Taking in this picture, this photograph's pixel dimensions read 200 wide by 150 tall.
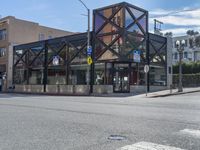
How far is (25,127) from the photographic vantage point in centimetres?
1013

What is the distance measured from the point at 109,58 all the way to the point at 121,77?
2456 mm

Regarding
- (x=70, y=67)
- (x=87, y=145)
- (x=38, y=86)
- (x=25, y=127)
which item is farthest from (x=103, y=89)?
(x=87, y=145)

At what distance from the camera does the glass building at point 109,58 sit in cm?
3488

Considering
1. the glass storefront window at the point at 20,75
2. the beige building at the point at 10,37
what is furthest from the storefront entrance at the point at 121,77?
the beige building at the point at 10,37

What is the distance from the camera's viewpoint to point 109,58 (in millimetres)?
35156

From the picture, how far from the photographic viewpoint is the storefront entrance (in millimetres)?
35344

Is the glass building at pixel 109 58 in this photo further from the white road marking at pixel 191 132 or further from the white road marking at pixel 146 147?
the white road marking at pixel 146 147

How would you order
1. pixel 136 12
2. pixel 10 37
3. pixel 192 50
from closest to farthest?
pixel 136 12
pixel 10 37
pixel 192 50

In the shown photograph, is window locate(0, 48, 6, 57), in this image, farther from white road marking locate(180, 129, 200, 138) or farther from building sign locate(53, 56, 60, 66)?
white road marking locate(180, 129, 200, 138)

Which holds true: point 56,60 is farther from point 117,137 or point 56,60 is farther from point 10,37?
point 117,137

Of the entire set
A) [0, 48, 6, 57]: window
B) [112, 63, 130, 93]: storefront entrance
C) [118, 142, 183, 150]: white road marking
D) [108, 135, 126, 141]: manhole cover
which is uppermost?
[0, 48, 6, 57]: window

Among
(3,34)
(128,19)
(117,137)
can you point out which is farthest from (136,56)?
(3,34)

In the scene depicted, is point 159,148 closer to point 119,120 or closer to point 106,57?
point 119,120

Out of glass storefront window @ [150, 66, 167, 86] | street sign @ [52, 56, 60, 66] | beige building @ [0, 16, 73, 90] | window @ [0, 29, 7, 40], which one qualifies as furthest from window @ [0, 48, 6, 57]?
glass storefront window @ [150, 66, 167, 86]
